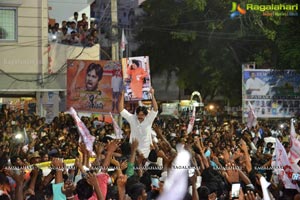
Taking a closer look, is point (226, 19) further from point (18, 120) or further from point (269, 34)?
point (18, 120)

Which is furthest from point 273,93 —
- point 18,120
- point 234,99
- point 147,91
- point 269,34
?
point 234,99

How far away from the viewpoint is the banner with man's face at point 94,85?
1866cm

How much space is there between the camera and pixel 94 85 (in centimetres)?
1909

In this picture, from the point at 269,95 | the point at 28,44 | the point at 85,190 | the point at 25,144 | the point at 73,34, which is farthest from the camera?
the point at 269,95

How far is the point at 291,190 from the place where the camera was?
7035 mm

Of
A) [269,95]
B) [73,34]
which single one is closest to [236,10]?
[269,95]

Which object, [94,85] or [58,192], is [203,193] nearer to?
[58,192]

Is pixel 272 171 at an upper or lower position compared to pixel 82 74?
lower

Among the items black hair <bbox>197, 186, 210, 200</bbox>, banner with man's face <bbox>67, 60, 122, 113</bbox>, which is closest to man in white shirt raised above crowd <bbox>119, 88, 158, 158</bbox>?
black hair <bbox>197, 186, 210, 200</bbox>

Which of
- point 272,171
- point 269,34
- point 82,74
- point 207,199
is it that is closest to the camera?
point 207,199

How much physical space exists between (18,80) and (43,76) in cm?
86

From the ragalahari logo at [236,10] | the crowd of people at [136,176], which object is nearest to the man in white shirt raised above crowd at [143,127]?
the crowd of people at [136,176]

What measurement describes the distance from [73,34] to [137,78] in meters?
6.64

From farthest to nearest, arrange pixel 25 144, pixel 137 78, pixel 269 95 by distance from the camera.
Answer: pixel 269 95 < pixel 137 78 < pixel 25 144
